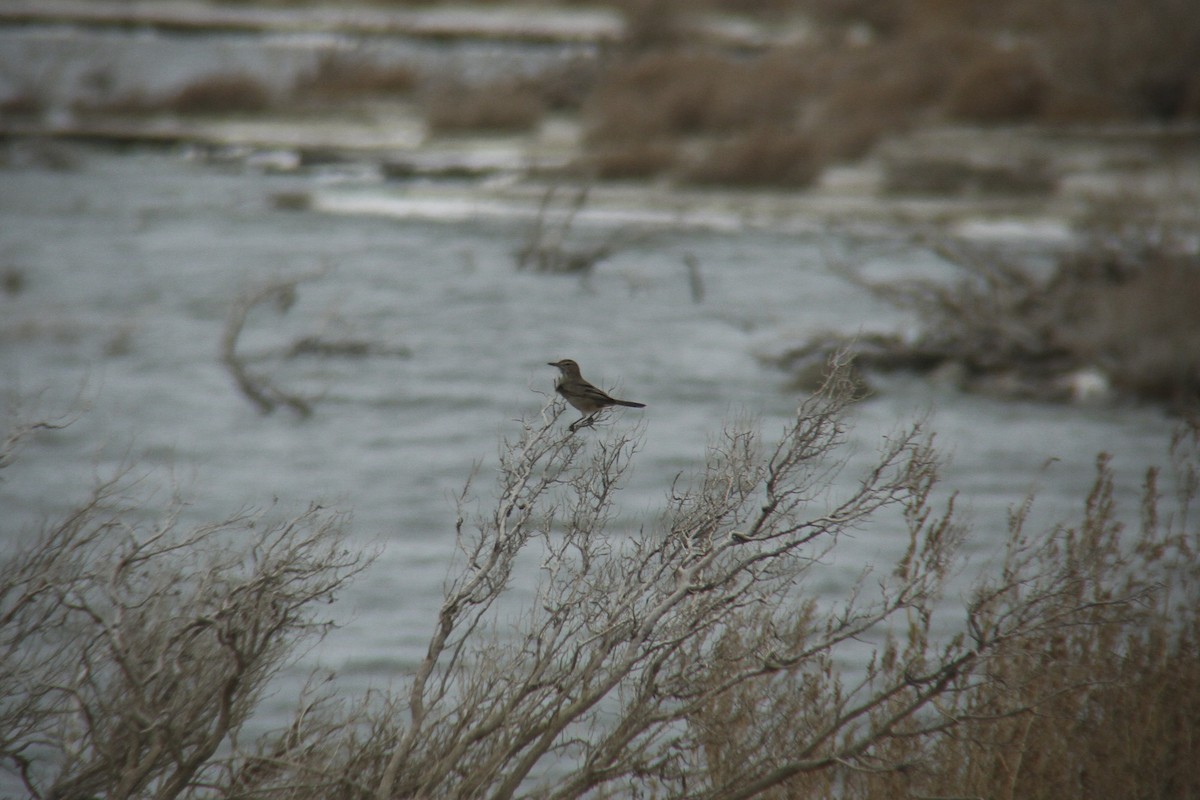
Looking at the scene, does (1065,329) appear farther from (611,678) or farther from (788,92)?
(788,92)

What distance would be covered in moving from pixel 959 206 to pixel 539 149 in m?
9.90

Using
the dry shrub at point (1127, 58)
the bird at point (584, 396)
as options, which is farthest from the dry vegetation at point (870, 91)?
the bird at point (584, 396)

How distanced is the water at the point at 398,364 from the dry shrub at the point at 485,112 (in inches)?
234

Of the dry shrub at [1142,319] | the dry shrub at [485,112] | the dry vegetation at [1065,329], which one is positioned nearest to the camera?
the dry shrub at [1142,319]

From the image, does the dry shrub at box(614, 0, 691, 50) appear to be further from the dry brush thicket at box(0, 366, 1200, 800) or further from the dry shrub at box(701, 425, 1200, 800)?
the dry brush thicket at box(0, 366, 1200, 800)

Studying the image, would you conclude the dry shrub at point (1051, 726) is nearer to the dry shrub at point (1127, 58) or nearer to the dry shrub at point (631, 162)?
the dry shrub at point (631, 162)

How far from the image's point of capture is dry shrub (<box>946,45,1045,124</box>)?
3291 cm

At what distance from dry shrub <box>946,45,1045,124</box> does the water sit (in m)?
11.6

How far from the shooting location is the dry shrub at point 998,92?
32906 mm

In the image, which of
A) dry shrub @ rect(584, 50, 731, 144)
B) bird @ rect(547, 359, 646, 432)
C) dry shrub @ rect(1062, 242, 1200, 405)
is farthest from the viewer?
dry shrub @ rect(584, 50, 731, 144)

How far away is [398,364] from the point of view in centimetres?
1781

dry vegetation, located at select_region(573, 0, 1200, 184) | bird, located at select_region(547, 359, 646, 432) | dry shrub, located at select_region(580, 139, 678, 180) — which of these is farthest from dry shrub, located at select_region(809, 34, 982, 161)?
bird, located at select_region(547, 359, 646, 432)

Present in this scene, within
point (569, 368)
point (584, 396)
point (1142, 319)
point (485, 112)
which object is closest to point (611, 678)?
point (584, 396)

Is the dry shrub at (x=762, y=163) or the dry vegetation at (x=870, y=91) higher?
the dry vegetation at (x=870, y=91)
